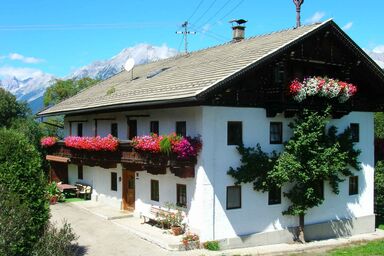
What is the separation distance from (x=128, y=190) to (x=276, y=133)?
316 inches

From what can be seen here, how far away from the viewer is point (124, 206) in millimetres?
24328

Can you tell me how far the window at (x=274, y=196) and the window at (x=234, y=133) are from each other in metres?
2.75

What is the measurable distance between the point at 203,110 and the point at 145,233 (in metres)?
5.67

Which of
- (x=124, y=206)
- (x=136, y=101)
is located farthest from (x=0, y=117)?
(x=136, y=101)

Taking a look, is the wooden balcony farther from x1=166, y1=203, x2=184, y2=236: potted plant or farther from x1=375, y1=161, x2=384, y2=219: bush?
x1=375, y1=161, x2=384, y2=219: bush

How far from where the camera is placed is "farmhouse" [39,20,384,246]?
739 inches

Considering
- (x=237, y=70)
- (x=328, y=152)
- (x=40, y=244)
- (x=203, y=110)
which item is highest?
(x=237, y=70)

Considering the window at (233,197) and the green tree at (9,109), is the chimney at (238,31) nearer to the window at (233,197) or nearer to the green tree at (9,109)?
the window at (233,197)

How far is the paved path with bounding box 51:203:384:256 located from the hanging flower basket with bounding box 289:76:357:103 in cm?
622

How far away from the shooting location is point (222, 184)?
749 inches

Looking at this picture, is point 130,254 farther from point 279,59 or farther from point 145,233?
point 279,59

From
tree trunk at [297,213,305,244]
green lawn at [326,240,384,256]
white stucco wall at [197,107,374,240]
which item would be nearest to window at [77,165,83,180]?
white stucco wall at [197,107,374,240]

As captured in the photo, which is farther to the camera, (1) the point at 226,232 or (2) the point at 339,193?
(2) the point at 339,193

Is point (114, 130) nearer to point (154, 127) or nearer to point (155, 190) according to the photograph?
point (154, 127)
